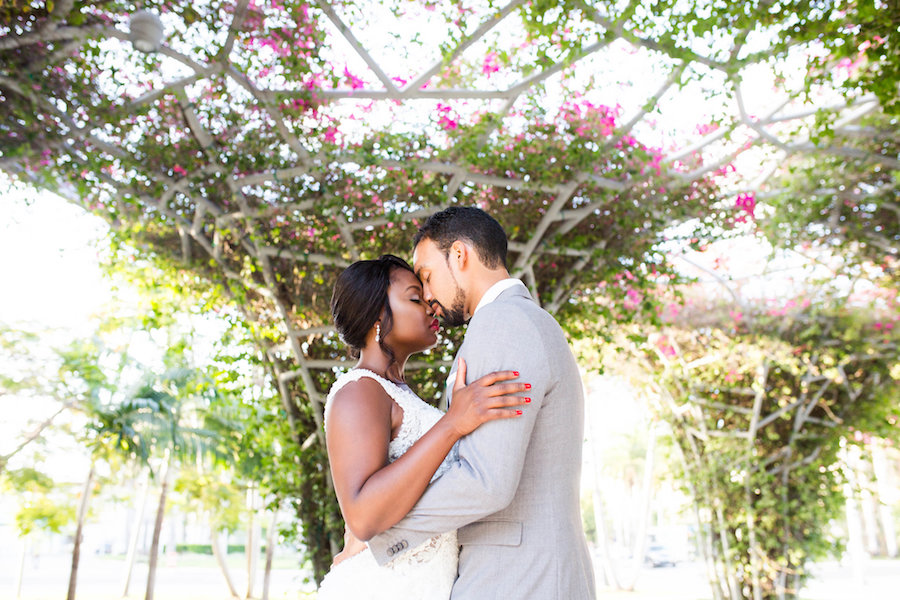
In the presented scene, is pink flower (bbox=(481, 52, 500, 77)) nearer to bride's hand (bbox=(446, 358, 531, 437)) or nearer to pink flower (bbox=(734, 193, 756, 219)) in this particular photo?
pink flower (bbox=(734, 193, 756, 219))

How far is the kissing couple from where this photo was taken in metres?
1.45

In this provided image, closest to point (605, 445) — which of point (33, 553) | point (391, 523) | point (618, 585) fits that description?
point (618, 585)

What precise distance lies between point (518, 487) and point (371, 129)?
11.5 ft

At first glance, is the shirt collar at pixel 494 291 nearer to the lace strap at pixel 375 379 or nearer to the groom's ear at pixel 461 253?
the groom's ear at pixel 461 253

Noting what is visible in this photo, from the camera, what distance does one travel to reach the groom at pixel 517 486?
56.7 inches

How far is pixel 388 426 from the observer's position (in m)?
1.79

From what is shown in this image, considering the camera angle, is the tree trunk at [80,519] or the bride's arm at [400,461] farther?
the tree trunk at [80,519]

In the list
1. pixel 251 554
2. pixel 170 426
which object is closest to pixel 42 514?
pixel 170 426

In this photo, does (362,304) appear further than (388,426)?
Yes

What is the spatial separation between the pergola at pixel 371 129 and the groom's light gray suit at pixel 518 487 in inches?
86.2

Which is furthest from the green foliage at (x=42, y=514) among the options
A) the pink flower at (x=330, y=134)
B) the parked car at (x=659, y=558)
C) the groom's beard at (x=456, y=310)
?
the parked car at (x=659, y=558)

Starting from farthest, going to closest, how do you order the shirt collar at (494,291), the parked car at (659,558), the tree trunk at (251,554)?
the parked car at (659,558) → the tree trunk at (251,554) → the shirt collar at (494,291)

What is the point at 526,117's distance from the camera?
15.3 feet

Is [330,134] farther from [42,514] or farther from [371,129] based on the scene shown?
[42,514]
